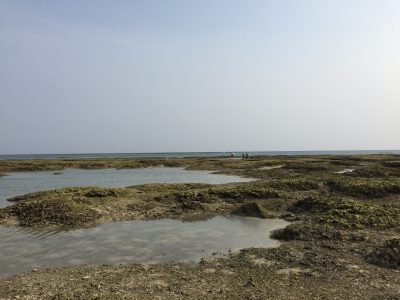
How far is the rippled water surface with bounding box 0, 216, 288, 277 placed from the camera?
17969 mm

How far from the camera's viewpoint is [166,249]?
19.5 meters

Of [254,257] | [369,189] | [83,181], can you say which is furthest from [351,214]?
[83,181]

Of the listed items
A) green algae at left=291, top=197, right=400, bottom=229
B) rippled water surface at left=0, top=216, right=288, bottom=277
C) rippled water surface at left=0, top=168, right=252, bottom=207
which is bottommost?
rippled water surface at left=0, top=216, right=288, bottom=277

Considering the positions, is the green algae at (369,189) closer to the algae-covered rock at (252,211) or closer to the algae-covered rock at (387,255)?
the algae-covered rock at (252,211)

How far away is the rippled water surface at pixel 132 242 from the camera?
18.0 metres

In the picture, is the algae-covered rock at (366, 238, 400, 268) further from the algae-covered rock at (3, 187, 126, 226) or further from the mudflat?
the algae-covered rock at (3, 187, 126, 226)

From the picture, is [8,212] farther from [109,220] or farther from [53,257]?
[53,257]

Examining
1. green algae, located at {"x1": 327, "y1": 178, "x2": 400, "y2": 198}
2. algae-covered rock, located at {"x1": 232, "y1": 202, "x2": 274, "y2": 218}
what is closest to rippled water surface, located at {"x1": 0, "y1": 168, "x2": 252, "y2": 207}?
green algae, located at {"x1": 327, "y1": 178, "x2": 400, "y2": 198}

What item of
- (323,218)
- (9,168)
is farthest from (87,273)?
(9,168)

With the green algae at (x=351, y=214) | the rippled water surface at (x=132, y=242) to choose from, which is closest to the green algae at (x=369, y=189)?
the green algae at (x=351, y=214)

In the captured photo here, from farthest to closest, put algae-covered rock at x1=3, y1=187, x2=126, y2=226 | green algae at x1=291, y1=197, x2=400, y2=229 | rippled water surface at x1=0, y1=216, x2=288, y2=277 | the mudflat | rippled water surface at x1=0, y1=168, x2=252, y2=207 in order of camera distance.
A: rippled water surface at x1=0, y1=168, x2=252, y2=207 → algae-covered rock at x1=3, y1=187, x2=126, y2=226 → green algae at x1=291, y1=197, x2=400, y2=229 → rippled water surface at x1=0, y1=216, x2=288, y2=277 → the mudflat

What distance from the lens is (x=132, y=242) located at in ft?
68.6

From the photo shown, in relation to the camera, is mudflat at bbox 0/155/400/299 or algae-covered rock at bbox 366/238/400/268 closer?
mudflat at bbox 0/155/400/299

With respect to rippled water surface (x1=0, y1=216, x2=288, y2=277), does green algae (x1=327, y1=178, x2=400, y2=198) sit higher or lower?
higher
